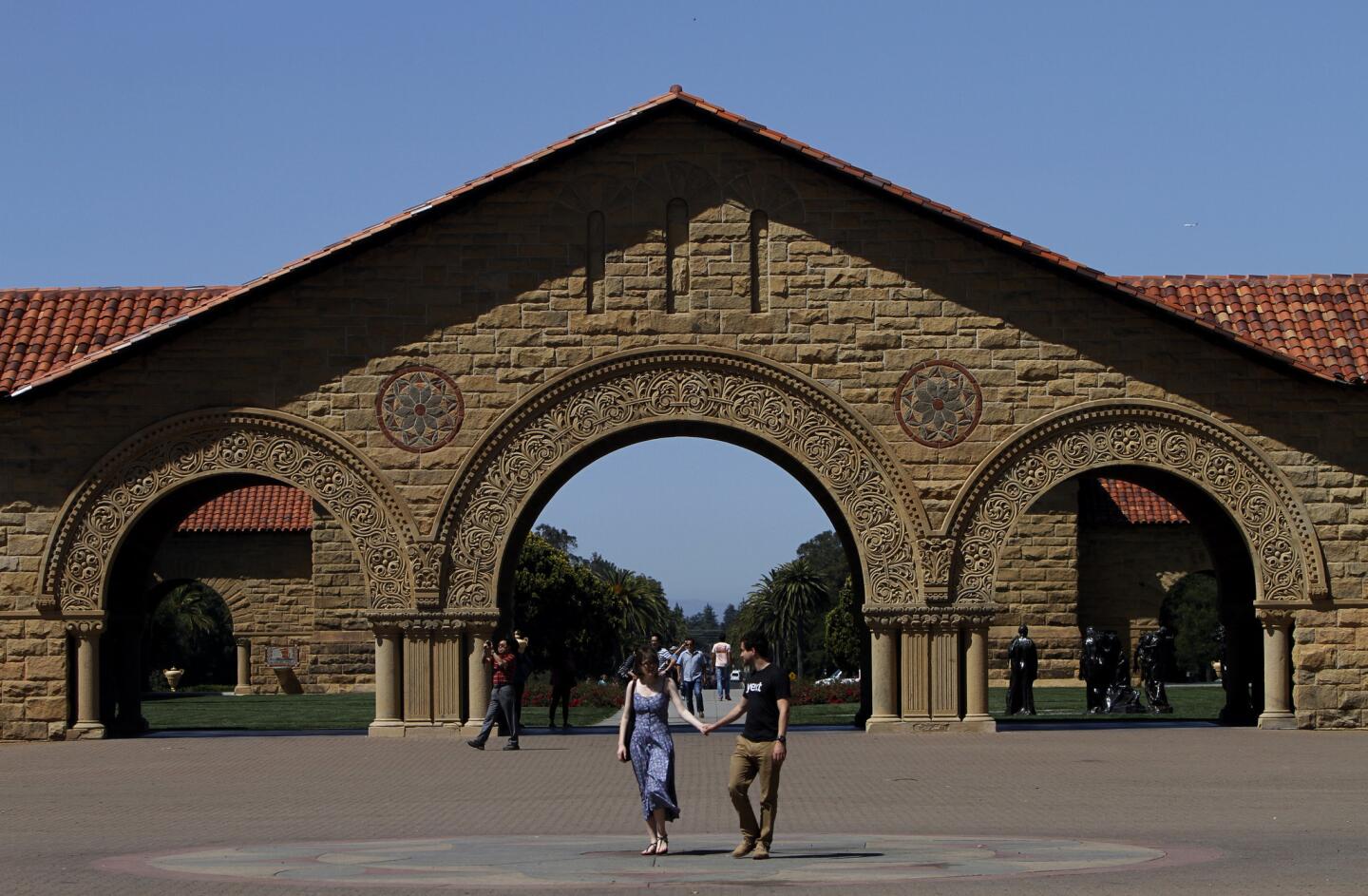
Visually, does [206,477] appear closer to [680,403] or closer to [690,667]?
[680,403]

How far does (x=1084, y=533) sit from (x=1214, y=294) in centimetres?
1690

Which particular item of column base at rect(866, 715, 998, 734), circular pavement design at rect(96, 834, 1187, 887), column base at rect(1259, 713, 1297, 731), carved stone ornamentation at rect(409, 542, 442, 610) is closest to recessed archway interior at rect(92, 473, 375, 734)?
carved stone ornamentation at rect(409, 542, 442, 610)

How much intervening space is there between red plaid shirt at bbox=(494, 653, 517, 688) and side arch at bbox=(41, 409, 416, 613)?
1.98m

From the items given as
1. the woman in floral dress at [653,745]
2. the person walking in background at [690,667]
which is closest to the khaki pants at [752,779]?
the woman in floral dress at [653,745]

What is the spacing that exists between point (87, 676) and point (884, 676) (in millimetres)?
10104

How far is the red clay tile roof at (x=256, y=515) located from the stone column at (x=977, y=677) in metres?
24.2

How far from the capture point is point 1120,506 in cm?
4462

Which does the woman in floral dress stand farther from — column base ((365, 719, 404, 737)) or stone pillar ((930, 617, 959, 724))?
column base ((365, 719, 404, 737))

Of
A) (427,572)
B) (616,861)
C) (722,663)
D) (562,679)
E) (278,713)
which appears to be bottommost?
(278,713)

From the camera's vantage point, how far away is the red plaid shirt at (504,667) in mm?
24484

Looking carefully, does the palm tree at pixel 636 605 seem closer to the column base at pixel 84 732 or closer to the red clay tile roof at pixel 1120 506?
the red clay tile roof at pixel 1120 506

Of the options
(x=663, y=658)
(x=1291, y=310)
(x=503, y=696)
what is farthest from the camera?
(x=663, y=658)

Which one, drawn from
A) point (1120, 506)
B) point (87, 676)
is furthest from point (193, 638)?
point (87, 676)

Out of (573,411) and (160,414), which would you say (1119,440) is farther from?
(160,414)
